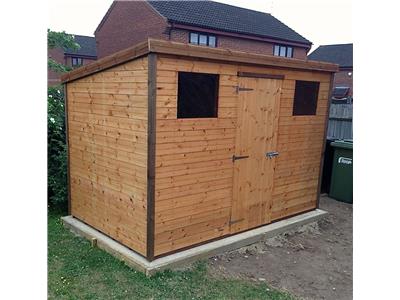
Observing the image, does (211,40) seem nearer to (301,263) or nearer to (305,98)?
(305,98)

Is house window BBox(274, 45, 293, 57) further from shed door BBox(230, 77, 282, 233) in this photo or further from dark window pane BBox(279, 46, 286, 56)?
shed door BBox(230, 77, 282, 233)

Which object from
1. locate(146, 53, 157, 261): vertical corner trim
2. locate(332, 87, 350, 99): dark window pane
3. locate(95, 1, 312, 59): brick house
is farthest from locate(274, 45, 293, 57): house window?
locate(146, 53, 157, 261): vertical corner trim

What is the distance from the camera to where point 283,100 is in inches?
211

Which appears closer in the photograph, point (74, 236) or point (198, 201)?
point (198, 201)

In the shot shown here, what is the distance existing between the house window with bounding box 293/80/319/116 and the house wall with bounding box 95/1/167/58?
1453 cm

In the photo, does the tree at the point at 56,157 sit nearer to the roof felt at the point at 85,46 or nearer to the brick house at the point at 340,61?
the brick house at the point at 340,61

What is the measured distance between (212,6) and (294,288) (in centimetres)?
2149

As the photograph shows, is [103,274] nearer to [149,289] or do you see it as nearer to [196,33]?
[149,289]

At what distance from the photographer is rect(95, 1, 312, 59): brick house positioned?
63.1 ft

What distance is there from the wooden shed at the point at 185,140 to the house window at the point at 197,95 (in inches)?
0.5

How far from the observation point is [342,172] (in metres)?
7.57

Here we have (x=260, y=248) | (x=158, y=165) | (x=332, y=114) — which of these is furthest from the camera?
(x=332, y=114)
